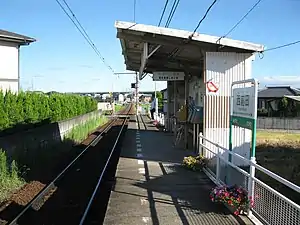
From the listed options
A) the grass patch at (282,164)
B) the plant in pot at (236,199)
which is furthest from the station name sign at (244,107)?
the grass patch at (282,164)

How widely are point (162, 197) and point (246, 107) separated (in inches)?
80.7

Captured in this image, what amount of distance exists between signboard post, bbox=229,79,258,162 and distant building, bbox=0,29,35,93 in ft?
51.9

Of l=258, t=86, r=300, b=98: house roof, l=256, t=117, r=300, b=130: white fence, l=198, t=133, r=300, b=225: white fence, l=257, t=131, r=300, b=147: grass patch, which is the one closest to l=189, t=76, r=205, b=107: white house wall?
l=198, t=133, r=300, b=225: white fence

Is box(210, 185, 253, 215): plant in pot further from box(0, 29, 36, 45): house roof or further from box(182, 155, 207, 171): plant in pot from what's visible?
box(0, 29, 36, 45): house roof

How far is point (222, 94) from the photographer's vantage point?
9141 millimetres

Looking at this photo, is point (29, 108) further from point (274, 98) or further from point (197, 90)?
point (274, 98)

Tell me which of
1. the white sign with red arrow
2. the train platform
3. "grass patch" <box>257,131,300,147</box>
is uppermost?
the white sign with red arrow

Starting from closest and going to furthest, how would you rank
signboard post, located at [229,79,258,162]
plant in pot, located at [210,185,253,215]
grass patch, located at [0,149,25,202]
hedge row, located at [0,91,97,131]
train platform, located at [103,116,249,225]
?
plant in pot, located at [210,185,253,215] < train platform, located at [103,116,249,225] < signboard post, located at [229,79,258,162] < grass patch, located at [0,149,25,202] < hedge row, located at [0,91,97,131]

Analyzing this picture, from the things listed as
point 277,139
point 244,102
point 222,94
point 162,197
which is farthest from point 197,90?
point 277,139

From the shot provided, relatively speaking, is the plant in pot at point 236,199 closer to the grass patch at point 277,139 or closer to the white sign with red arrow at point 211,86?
the white sign with red arrow at point 211,86

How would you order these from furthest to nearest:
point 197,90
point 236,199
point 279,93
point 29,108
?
point 279,93 → point 29,108 → point 197,90 → point 236,199

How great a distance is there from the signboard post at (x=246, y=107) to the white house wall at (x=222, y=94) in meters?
2.15

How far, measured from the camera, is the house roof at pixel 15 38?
19.6m

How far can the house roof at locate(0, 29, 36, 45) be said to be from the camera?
64.2 feet
